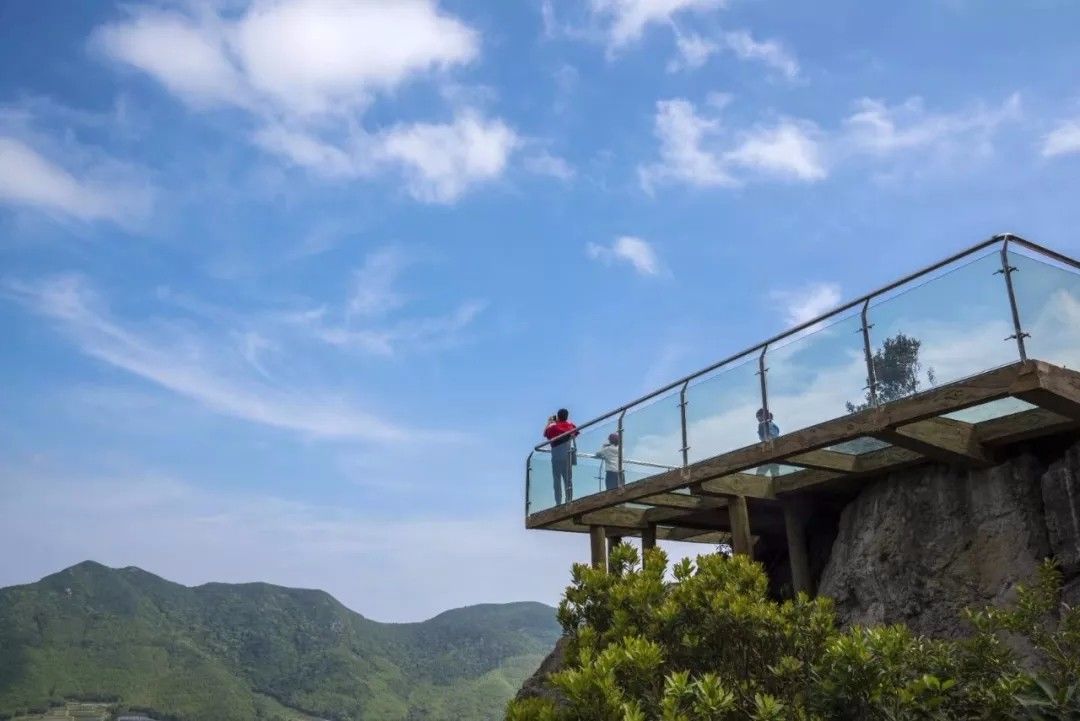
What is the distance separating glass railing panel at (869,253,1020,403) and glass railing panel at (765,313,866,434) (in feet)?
1.07

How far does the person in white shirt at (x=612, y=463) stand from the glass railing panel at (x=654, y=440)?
20cm

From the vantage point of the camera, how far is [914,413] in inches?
391

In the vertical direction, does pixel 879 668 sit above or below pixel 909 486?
below

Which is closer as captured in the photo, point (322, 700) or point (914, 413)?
point (914, 413)

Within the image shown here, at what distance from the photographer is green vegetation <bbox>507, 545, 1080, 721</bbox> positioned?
6.69m

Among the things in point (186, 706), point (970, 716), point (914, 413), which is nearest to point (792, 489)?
point (914, 413)

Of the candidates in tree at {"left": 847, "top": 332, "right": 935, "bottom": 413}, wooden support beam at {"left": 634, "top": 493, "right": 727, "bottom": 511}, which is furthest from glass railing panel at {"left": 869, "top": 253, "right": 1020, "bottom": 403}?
wooden support beam at {"left": 634, "top": 493, "right": 727, "bottom": 511}

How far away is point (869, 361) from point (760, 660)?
4103 millimetres

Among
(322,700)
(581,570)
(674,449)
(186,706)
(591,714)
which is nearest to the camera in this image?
(591,714)

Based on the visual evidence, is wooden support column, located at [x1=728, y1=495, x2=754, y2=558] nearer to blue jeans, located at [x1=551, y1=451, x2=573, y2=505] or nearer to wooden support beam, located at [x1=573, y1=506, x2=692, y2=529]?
wooden support beam, located at [x1=573, y1=506, x2=692, y2=529]

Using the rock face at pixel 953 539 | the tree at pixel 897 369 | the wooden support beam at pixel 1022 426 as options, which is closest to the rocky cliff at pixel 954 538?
the rock face at pixel 953 539

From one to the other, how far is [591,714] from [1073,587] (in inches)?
237

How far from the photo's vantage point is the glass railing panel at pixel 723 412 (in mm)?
12227

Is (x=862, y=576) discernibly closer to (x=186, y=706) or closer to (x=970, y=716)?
(x=970, y=716)
